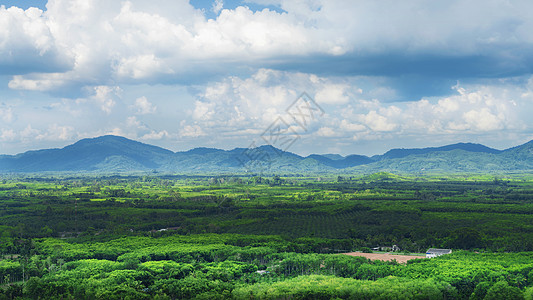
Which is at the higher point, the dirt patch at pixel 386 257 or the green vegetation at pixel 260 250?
the green vegetation at pixel 260 250

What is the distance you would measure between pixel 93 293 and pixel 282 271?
29.3 m

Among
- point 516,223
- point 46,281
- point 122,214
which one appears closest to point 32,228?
point 122,214

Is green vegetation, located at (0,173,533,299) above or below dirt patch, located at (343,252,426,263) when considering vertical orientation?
above

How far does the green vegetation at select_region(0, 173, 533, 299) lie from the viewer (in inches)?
2322

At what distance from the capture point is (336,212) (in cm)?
14962

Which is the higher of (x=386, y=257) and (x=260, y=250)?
(x=260, y=250)

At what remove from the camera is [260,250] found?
269 ft

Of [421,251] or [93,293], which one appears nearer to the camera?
[93,293]

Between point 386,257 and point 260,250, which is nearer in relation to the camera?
point 260,250

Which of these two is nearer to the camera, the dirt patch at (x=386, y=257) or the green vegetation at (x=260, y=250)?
the green vegetation at (x=260, y=250)

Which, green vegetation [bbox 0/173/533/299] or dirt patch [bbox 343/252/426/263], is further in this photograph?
dirt patch [bbox 343/252/426/263]

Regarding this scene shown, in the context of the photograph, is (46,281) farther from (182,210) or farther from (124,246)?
(182,210)

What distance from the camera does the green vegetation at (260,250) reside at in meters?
59.0

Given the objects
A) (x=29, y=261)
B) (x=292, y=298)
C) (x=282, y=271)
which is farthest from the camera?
(x=29, y=261)
